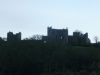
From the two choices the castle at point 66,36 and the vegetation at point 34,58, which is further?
the castle at point 66,36

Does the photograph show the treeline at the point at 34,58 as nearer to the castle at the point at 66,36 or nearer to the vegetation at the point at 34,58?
the vegetation at the point at 34,58

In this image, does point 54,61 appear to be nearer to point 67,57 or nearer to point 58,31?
point 67,57

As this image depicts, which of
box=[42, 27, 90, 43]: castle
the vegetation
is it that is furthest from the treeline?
box=[42, 27, 90, 43]: castle

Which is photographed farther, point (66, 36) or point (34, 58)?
point (66, 36)

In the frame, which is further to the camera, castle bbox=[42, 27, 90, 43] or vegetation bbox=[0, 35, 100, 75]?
castle bbox=[42, 27, 90, 43]

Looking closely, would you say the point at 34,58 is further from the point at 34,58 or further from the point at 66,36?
the point at 66,36

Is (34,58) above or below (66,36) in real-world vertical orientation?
below

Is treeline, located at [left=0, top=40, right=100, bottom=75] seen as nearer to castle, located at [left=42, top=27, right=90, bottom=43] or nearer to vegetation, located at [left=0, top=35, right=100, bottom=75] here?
vegetation, located at [left=0, top=35, right=100, bottom=75]

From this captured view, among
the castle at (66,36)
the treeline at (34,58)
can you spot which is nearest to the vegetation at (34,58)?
the treeline at (34,58)

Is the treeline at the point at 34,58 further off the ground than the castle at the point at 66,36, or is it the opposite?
the castle at the point at 66,36

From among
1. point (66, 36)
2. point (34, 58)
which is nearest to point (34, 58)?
point (34, 58)

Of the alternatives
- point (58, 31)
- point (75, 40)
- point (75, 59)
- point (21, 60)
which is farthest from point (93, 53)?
point (58, 31)

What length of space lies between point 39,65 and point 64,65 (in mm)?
3022

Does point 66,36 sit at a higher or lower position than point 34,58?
higher
